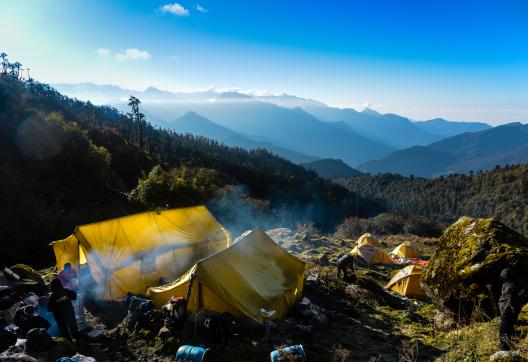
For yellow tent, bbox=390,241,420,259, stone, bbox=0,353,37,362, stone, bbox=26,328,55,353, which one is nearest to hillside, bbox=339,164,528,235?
yellow tent, bbox=390,241,420,259

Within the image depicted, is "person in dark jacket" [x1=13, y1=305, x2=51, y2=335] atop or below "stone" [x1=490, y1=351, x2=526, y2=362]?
below

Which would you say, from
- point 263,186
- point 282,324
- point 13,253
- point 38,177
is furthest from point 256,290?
point 263,186

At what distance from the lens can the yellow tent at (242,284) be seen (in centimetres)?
1096

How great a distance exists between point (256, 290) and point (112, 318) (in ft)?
16.6

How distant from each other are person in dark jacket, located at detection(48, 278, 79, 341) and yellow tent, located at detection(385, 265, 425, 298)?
50.0 ft

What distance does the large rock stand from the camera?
32.9ft

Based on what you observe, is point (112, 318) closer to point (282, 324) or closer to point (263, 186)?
point (282, 324)

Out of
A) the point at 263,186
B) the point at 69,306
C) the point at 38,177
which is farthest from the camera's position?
the point at 263,186

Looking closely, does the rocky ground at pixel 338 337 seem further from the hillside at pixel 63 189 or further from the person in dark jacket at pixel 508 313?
the hillside at pixel 63 189

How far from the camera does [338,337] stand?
11078 millimetres

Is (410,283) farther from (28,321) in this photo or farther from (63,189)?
(63,189)

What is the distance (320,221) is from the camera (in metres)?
118

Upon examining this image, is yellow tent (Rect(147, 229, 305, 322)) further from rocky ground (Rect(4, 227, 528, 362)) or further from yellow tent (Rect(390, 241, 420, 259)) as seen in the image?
yellow tent (Rect(390, 241, 420, 259))

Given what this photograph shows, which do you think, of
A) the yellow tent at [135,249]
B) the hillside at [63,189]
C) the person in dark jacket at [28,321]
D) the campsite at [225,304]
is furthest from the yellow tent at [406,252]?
the person in dark jacket at [28,321]
